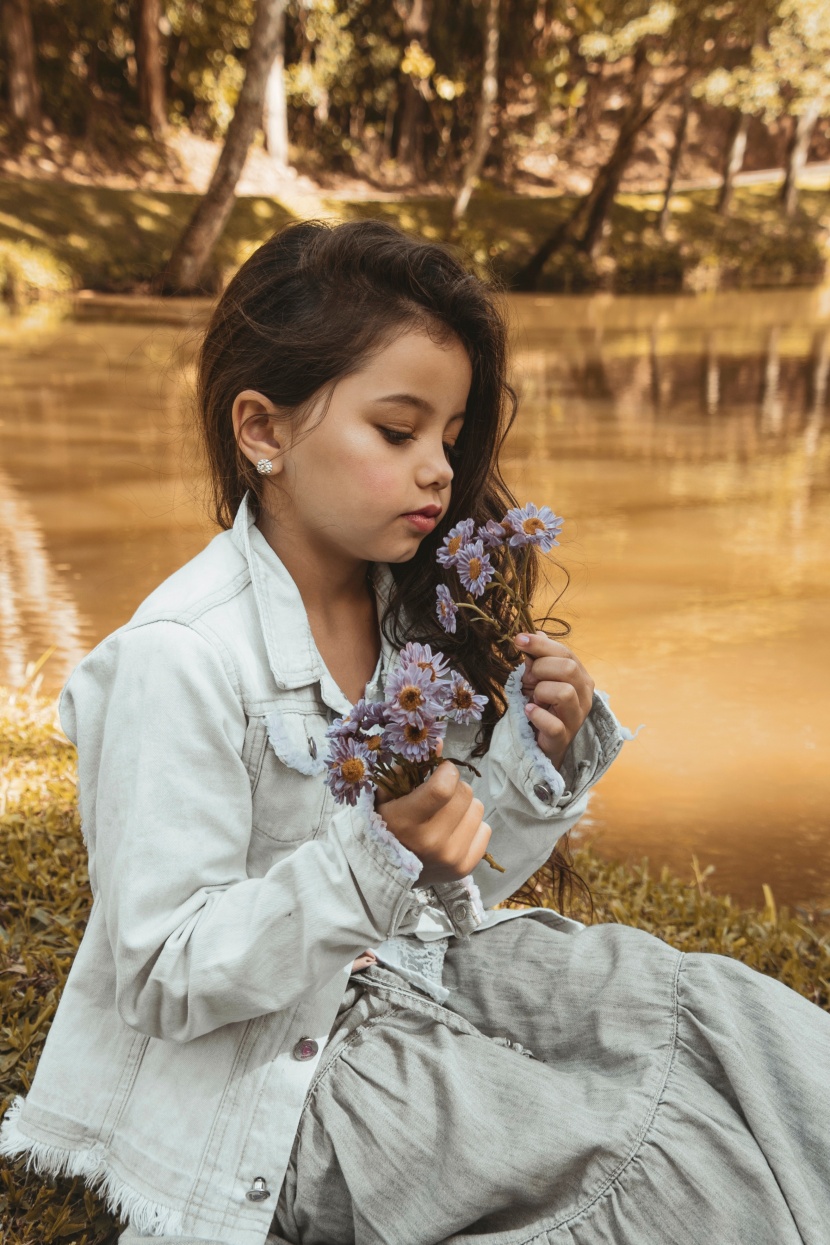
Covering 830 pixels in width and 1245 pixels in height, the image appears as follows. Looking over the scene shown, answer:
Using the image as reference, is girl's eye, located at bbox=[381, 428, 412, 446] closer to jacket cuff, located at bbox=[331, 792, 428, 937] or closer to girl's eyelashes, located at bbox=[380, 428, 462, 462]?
girl's eyelashes, located at bbox=[380, 428, 462, 462]

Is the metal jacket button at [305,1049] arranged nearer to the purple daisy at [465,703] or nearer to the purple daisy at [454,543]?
the purple daisy at [465,703]

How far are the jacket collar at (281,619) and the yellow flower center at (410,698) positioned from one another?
47 cm

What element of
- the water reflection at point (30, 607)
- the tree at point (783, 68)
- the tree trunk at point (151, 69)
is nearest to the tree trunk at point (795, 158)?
the tree at point (783, 68)

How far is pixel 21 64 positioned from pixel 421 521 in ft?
70.7

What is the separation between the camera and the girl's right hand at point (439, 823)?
1.32m

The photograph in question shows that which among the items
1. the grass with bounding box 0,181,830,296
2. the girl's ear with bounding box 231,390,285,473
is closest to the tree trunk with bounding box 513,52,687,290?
the grass with bounding box 0,181,830,296

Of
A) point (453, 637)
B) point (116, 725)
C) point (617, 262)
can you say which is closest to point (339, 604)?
point (453, 637)

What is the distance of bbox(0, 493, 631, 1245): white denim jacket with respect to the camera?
54.9 inches

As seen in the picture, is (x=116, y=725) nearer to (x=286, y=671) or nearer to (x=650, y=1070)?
(x=286, y=671)

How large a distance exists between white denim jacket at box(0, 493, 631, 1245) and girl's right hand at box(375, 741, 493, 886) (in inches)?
0.9

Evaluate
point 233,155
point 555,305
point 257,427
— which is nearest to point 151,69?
point 555,305

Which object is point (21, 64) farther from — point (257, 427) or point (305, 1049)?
point (305, 1049)

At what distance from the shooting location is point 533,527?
59.1 inches

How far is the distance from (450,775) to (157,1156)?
64 cm
